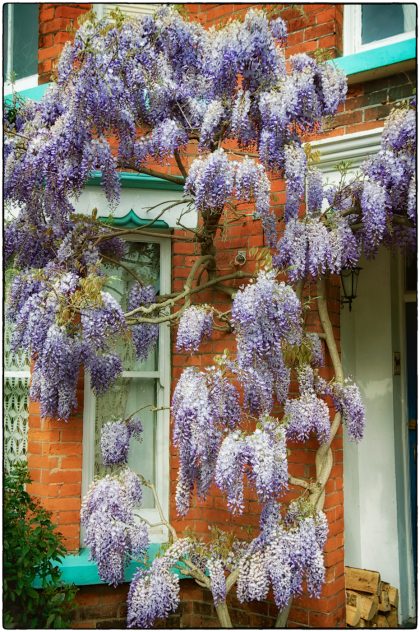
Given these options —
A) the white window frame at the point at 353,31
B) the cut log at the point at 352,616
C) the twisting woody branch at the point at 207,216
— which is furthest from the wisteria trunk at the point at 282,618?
the white window frame at the point at 353,31

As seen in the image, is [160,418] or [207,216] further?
[160,418]

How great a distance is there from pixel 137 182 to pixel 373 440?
2550 millimetres

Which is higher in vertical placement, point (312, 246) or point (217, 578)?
point (312, 246)

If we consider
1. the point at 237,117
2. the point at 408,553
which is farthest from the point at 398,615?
the point at 237,117

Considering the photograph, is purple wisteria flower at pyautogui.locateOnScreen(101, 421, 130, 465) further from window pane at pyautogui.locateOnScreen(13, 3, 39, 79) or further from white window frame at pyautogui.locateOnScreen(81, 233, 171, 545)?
window pane at pyautogui.locateOnScreen(13, 3, 39, 79)

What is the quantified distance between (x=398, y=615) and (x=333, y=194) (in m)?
2.99

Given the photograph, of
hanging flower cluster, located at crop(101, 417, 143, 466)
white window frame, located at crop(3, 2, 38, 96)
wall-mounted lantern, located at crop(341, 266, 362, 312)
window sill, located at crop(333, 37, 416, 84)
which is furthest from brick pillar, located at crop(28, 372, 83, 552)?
window sill, located at crop(333, 37, 416, 84)

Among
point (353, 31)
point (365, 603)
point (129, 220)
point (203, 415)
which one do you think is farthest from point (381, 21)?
point (365, 603)

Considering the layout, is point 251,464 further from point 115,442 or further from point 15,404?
point 15,404

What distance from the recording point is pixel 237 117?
3352 millimetres

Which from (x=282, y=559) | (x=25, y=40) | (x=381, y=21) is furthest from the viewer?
(x=25, y=40)

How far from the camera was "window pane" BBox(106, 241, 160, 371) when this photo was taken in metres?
4.52

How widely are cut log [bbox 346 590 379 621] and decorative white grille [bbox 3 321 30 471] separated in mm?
2483

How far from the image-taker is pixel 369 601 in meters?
4.20
